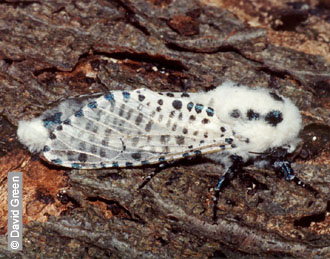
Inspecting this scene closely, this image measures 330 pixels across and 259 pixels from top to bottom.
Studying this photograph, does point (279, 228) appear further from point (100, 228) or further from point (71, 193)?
point (71, 193)

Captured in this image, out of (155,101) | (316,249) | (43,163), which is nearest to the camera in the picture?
(316,249)

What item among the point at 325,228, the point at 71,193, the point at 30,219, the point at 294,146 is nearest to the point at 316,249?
the point at 325,228

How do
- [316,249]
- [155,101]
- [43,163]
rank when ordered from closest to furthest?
[316,249]
[43,163]
[155,101]

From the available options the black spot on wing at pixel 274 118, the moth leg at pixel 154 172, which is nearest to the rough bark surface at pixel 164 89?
the moth leg at pixel 154 172

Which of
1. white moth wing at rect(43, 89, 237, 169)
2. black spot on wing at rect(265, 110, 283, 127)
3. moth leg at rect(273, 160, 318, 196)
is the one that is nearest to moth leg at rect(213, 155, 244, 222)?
white moth wing at rect(43, 89, 237, 169)

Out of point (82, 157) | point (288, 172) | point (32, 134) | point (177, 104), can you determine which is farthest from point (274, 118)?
point (32, 134)

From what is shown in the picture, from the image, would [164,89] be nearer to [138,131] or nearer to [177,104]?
[177,104]

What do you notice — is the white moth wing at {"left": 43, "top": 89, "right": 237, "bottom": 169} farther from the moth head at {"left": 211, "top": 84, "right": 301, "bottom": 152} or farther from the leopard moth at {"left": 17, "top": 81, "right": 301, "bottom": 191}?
the moth head at {"left": 211, "top": 84, "right": 301, "bottom": 152}
